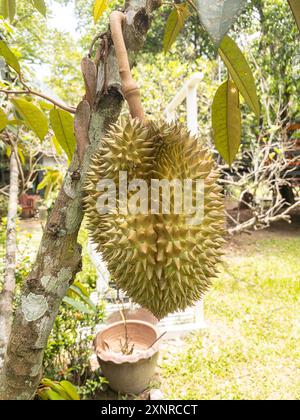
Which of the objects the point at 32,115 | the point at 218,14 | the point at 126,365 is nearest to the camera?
the point at 218,14

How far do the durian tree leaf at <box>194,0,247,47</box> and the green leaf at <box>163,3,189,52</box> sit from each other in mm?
387

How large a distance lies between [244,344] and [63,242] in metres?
2.05

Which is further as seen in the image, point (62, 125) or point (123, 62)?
point (62, 125)

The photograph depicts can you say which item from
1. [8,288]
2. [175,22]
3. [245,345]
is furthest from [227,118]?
[245,345]

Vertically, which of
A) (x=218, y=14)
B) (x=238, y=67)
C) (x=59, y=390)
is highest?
(x=238, y=67)

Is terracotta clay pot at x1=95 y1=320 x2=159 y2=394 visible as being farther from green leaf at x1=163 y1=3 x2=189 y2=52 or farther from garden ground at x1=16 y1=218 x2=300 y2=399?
green leaf at x1=163 y1=3 x2=189 y2=52

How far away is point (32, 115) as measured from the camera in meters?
0.87

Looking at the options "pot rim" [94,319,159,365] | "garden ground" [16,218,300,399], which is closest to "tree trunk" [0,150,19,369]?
"pot rim" [94,319,159,365]

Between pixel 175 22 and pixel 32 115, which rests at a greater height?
pixel 175 22

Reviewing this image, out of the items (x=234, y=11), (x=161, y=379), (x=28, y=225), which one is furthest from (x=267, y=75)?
(x=28, y=225)

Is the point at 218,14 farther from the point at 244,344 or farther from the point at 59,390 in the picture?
the point at 244,344

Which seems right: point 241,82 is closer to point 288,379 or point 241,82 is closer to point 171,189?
point 171,189

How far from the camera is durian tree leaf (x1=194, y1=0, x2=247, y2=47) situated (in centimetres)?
33

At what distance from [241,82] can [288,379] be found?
1.80 metres
